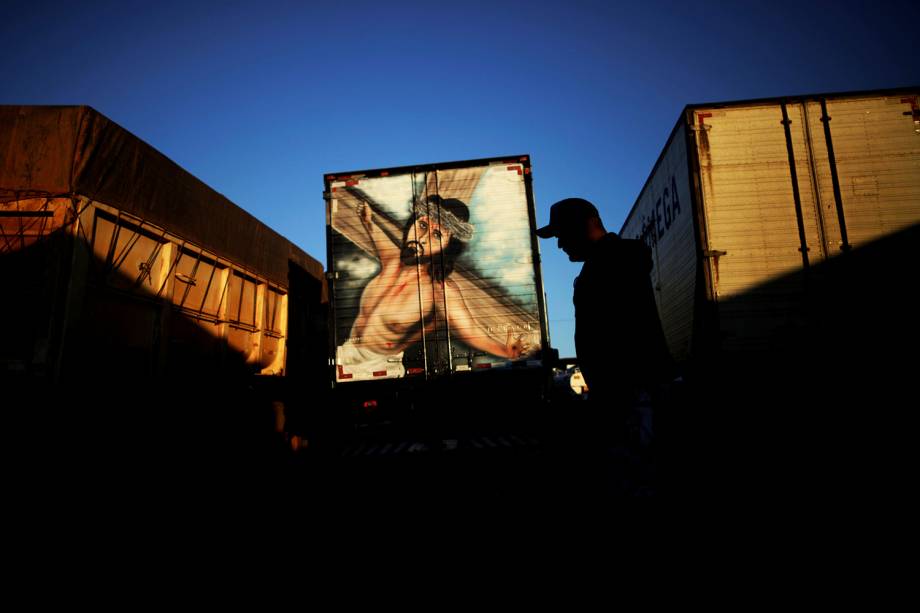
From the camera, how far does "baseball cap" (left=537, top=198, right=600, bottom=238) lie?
2.52m

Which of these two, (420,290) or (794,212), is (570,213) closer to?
(420,290)

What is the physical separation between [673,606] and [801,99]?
7.79m

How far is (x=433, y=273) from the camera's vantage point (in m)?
6.79

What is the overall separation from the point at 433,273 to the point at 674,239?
14.2 ft

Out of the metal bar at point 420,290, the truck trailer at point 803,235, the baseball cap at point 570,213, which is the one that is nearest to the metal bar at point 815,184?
the truck trailer at point 803,235

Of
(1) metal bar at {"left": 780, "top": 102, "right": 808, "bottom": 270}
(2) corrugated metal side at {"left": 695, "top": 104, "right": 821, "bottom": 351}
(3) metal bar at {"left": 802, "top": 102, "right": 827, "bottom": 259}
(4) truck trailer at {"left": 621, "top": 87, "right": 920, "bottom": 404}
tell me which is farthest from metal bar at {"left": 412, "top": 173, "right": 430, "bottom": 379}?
(3) metal bar at {"left": 802, "top": 102, "right": 827, "bottom": 259}

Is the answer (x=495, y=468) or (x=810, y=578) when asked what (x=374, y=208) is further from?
(x=810, y=578)

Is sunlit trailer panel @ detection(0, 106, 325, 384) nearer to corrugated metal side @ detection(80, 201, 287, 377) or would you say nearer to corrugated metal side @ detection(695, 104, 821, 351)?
corrugated metal side @ detection(80, 201, 287, 377)

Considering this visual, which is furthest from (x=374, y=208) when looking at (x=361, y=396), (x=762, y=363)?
(x=762, y=363)

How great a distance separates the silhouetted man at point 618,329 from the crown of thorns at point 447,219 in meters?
4.52

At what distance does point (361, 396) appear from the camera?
6652 millimetres

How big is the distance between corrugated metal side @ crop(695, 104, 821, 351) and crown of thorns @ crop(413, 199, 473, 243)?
3.41m

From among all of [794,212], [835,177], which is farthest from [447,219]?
[835,177]

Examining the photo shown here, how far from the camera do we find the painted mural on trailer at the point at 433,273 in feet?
21.8
